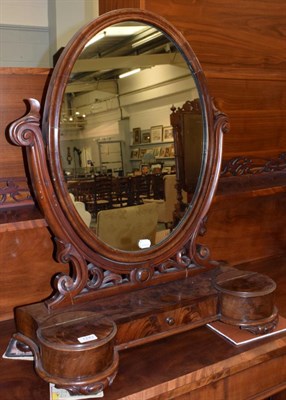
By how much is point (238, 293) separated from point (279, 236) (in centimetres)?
64

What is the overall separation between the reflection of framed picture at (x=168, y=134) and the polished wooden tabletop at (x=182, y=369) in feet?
1.48

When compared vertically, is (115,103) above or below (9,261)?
above

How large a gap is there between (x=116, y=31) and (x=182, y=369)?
2.36 ft

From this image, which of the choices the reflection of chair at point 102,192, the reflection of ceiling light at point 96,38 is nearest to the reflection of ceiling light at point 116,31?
the reflection of ceiling light at point 96,38

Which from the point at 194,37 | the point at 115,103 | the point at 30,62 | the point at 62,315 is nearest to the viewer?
the point at 62,315

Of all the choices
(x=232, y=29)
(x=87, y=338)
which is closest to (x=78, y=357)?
(x=87, y=338)

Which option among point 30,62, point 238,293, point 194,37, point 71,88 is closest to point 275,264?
point 238,293

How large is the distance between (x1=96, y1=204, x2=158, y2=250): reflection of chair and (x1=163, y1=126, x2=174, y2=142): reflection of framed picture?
163mm

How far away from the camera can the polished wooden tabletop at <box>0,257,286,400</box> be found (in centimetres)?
78

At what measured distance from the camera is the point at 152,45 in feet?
3.30

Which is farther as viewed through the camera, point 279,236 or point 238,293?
point 279,236

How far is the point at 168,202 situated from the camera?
1060 mm

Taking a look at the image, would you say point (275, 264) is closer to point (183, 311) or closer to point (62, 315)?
point (183, 311)

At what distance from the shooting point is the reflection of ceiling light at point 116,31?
0.91m
